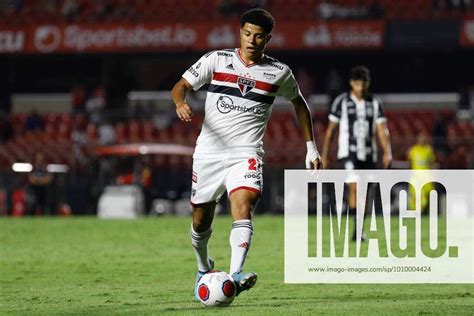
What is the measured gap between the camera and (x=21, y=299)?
31.8 feet

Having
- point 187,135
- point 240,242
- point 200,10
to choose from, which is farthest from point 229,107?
point 200,10

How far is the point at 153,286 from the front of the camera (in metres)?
10.8

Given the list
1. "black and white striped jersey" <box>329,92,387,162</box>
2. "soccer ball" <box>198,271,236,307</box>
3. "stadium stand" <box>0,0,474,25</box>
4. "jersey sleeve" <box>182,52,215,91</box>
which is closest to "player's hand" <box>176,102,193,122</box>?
"jersey sleeve" <box>182,52,215,91</box>

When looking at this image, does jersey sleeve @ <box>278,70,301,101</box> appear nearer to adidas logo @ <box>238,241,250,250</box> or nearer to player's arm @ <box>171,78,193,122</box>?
player's arm @ <box>171,78,193,122</box>

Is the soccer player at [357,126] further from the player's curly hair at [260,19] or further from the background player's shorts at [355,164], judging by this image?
the player's curly hair at [260,19]

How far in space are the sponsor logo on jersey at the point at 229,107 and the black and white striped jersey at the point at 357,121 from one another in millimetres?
6899

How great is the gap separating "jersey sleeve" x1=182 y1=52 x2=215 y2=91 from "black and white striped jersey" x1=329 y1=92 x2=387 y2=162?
697 centimetres

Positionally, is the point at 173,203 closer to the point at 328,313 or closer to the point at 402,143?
the point at 402,143

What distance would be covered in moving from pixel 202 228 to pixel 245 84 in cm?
126

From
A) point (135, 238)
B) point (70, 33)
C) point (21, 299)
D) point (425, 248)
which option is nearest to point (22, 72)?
point (70, 33)

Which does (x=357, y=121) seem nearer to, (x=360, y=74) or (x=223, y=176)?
(x=360, y=74)

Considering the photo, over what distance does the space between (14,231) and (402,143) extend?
37.8 feet

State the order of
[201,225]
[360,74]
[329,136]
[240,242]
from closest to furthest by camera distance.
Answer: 1. [240,242]
2. [201,225]
3. [360,74]
4. [329,136]

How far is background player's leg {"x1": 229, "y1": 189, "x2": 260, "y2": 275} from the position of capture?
8.75 m
